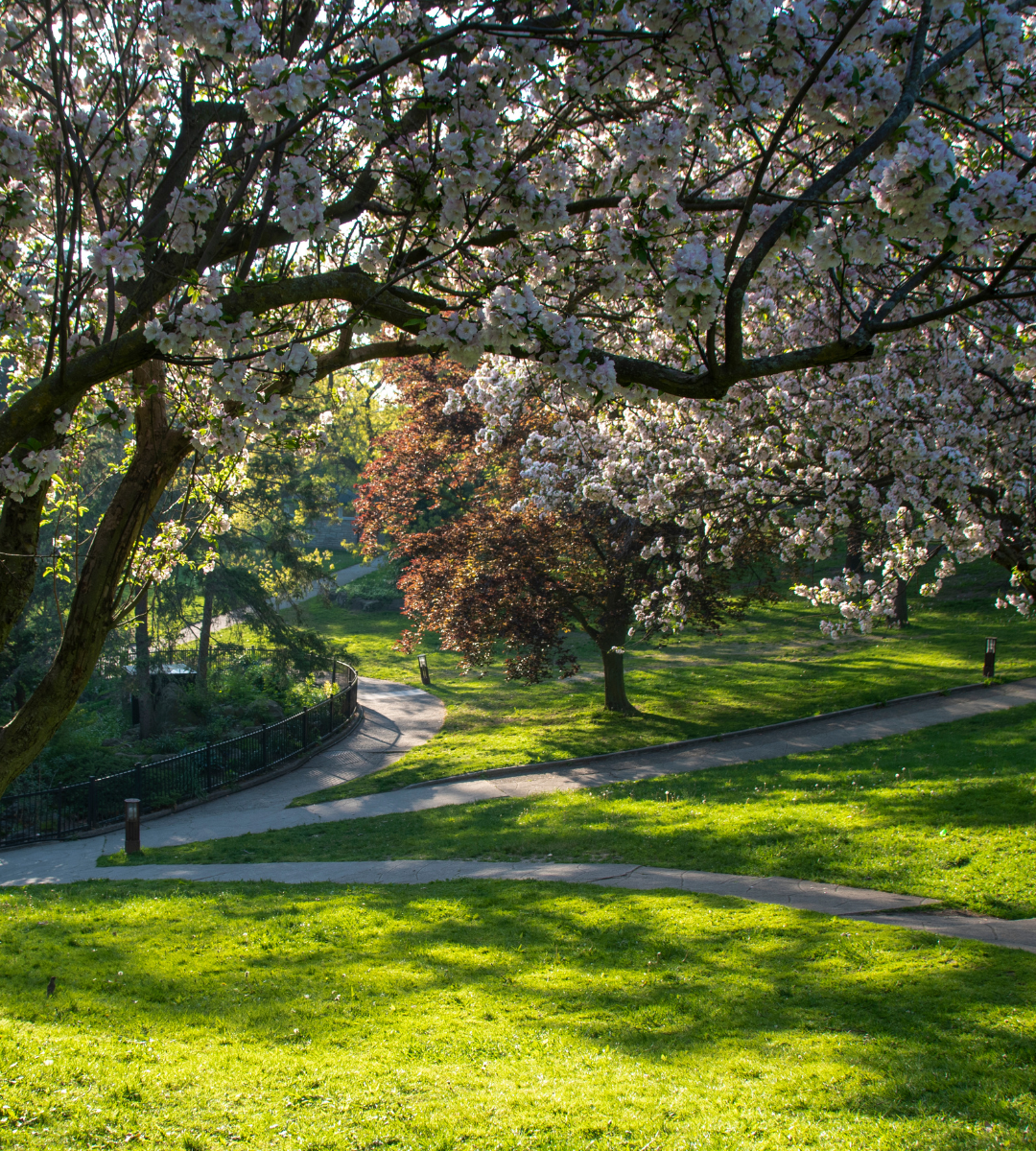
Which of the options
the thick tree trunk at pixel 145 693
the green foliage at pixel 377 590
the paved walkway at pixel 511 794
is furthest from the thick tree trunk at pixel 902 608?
the green foliage at pixel 377 590

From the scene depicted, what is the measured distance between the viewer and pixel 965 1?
4.60 metres

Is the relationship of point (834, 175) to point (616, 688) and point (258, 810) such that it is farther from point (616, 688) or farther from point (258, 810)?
point (616, 688)

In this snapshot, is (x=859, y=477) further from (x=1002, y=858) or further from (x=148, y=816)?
(x=148, y=816)

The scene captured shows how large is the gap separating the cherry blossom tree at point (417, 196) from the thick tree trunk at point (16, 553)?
0.02 metres

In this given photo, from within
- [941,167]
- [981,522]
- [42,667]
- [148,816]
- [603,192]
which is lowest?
[148,816]

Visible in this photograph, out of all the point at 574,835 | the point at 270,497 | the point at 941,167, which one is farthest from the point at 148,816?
the point at 941,167

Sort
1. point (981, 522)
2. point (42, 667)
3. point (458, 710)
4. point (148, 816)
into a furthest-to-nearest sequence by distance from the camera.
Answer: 1. point (458, 710)
2. point (42, 667)
3. point (148, 816)
4. point (981, 522)

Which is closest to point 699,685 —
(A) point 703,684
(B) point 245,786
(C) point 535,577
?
(A) point 703,684

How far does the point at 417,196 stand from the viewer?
4.63 meters

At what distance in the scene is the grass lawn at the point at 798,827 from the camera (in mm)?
9047

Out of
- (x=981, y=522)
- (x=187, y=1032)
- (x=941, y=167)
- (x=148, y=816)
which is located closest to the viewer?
(x=941, y=167)

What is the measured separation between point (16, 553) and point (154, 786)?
11.5 metres

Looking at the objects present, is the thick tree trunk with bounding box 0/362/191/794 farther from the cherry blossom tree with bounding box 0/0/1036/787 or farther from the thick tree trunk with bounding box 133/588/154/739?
the thick tree trunk with bounding box 133/588/154/739

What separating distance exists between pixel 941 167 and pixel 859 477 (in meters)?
7.49
